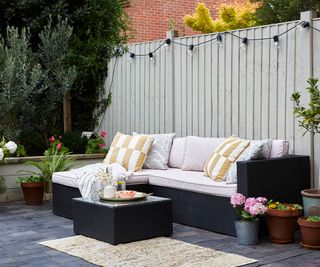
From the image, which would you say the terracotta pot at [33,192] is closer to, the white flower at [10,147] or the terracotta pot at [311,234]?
the white flower at [10,147]

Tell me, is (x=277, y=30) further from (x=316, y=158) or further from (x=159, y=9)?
(x=159, y=9)

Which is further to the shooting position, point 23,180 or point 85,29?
point 85,29

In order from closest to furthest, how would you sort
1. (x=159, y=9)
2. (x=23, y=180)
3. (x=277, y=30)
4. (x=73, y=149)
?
(x=277, y=30), (x=23, y=180), (x=73, y=149), (x=159, y=9)

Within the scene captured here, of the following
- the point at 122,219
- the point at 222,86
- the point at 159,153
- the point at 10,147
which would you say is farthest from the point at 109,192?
the point at 10,147

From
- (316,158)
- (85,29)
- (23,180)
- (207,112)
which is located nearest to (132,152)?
(207,112)

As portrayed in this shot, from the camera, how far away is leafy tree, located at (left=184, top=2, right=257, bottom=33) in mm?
11914

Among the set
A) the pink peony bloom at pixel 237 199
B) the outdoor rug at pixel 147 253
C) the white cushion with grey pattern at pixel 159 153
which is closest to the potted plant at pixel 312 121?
the pink peony bloom at pixel 237 199

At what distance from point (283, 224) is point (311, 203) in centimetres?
34

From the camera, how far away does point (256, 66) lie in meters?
5.98

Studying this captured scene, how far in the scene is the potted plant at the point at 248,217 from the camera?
15.3 feet

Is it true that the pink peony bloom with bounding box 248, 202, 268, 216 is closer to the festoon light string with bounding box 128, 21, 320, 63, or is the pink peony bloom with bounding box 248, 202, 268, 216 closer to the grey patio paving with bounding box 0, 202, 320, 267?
the grey patio paving with bounding box 0, 202, 320, 267

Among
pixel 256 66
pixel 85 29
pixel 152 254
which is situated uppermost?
pixel 85 29

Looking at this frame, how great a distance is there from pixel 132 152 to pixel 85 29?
2999mm

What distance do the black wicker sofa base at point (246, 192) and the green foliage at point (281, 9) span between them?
25.4 feet
